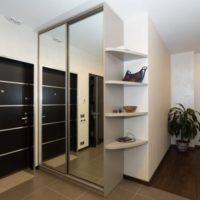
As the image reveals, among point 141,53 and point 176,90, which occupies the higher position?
point 141,53

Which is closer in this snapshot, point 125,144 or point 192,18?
point 125,144

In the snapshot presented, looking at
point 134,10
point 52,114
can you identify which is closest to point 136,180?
point 52,114

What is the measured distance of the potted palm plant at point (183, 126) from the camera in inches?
154

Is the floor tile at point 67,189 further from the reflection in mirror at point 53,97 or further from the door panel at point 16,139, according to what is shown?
the door panel at point 16,139

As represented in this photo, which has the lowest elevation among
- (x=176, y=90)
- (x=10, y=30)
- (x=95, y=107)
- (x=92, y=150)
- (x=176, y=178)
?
(x=176, y=178)

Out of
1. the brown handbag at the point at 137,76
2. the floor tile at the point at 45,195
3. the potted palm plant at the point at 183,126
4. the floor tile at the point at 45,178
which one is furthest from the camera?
the potted palm plant at the point at 183,126

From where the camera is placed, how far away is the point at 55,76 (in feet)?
10.1

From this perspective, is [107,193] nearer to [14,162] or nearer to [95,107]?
[95,107]

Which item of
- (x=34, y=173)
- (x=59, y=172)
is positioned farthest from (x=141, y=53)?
(x=34, y=173)

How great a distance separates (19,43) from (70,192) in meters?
2.65

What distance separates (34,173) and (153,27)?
11.3 feet

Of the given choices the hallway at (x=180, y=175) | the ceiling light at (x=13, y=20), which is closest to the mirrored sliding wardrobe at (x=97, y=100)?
the hallway at (x=180, y=175)

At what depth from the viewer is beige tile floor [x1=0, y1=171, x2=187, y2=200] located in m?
2.19

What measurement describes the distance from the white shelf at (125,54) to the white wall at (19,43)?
1.67 meters
